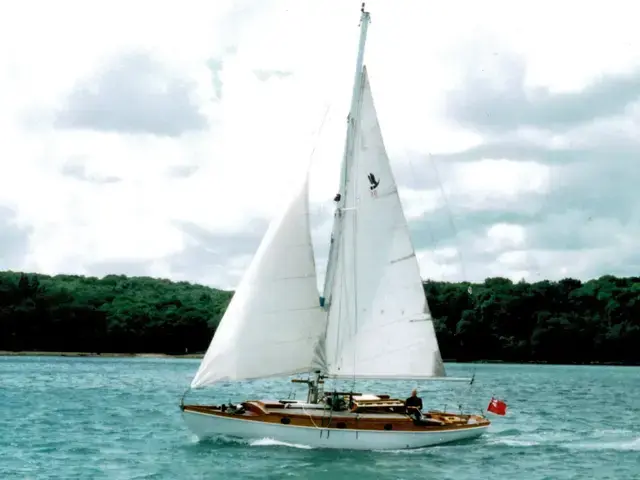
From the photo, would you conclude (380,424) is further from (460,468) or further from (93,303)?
(93,303)

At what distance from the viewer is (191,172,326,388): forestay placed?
38.0 m

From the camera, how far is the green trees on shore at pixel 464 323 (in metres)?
168

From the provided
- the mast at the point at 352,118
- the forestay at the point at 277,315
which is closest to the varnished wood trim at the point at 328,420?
the forestay at the point at 277,315

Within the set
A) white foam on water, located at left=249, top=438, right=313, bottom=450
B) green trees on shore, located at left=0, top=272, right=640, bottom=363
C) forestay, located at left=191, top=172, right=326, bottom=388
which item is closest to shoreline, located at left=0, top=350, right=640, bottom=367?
green trees on shore, located at left=0, top=272, right=640, bottom=363

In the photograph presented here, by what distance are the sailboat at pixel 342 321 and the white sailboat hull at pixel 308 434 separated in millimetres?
41

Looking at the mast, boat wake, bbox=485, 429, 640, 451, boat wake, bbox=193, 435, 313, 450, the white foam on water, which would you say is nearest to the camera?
the mast

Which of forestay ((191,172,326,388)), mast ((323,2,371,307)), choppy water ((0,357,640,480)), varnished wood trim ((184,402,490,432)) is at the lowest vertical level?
choppy water ((0,357,640,480))

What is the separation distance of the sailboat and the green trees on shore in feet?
413

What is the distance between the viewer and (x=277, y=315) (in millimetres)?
38438

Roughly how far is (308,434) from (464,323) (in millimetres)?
130006

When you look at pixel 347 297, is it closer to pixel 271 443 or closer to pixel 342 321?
pixel 342 321

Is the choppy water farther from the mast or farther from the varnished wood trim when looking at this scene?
the mast

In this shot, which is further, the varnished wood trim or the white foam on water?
the white foam on water

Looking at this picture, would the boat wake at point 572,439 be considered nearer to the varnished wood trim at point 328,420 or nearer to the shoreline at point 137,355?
the varnished wood trim at point 328,420
